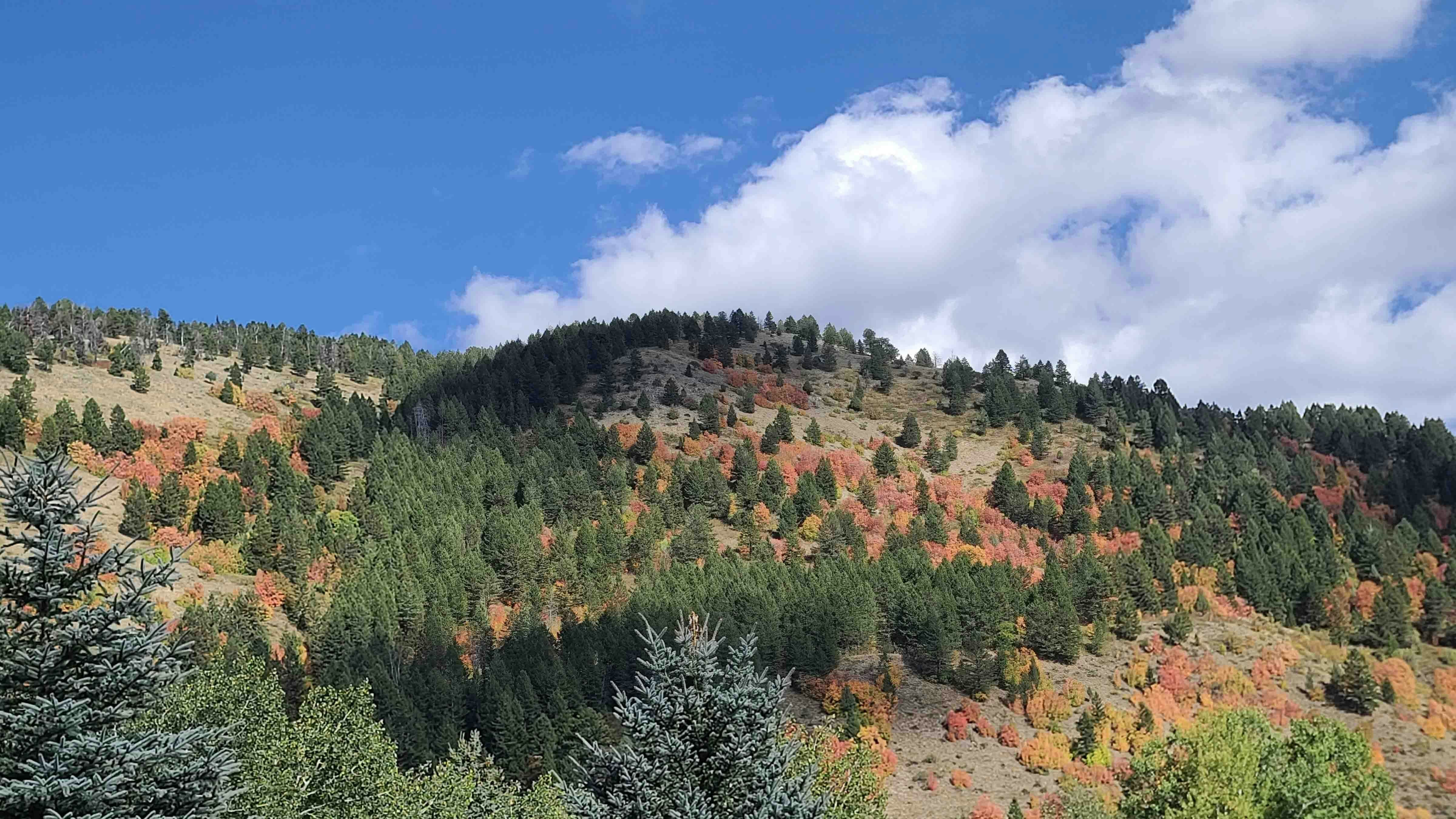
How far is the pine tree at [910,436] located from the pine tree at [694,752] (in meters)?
176

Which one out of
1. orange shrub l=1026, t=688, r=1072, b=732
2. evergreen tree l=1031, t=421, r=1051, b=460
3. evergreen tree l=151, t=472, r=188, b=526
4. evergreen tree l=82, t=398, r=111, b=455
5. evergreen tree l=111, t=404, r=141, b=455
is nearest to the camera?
orange shrub l=1026, t=688, r=1072, b=732

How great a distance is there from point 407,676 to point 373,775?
184 ft

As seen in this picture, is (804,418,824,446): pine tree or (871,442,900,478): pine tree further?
(804,418,824,446): pine tree

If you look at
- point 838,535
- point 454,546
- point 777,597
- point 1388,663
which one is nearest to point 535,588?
point 454,546

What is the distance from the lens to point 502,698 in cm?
8200

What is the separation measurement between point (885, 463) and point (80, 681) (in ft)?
523

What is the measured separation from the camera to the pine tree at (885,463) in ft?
559

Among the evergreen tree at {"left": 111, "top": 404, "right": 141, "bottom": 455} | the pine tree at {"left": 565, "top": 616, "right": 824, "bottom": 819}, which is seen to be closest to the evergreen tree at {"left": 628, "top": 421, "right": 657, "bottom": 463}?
the evergreen tree at {"left": 111, "top": 404, "right": 141, "bottom": 455}

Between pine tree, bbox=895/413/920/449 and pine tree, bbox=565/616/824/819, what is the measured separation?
17592 centimetres

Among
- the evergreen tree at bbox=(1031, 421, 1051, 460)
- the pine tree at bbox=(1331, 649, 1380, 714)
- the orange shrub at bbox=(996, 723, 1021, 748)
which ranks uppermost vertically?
the evergreen tree at bbox=(1031, 421, 1051, 460)

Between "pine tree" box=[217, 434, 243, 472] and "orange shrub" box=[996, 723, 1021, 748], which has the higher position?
"pine tree" box=[217, 434, 243, 472]

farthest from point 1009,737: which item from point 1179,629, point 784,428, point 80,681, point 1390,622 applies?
point 80,681

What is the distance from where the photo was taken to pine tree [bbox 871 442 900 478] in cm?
17025

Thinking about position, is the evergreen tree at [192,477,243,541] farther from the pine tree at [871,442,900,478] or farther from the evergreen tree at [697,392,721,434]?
the pine tree at [871,442,900,478]
